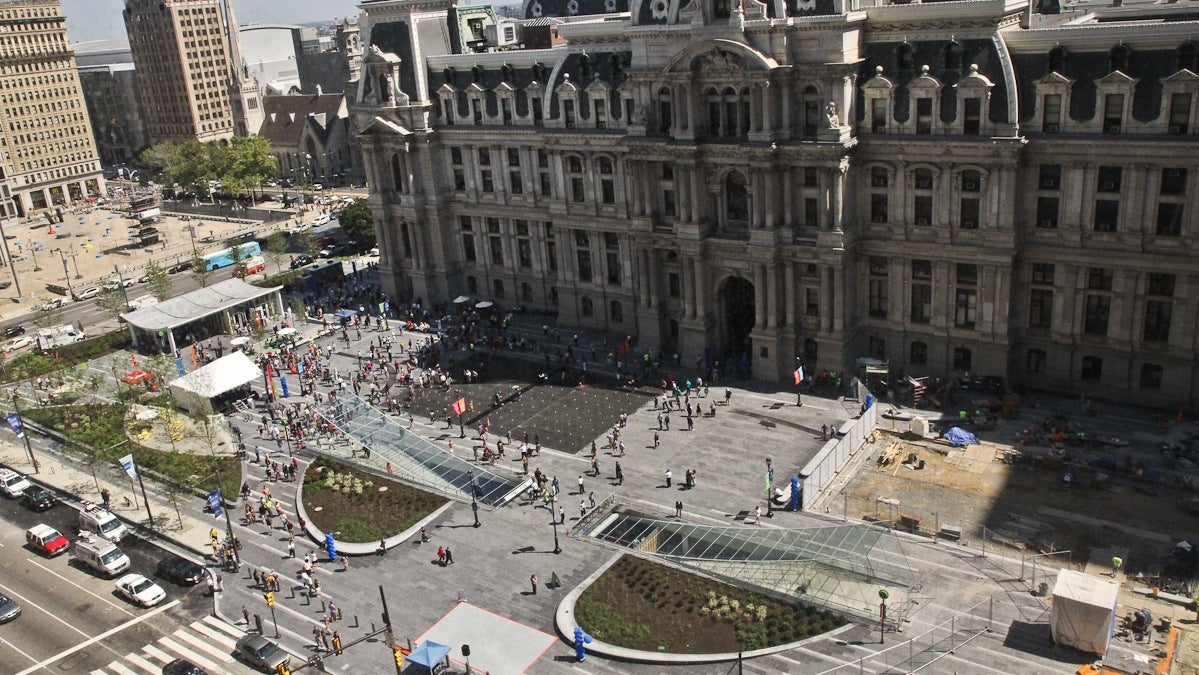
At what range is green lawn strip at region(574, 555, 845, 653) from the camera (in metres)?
58.3

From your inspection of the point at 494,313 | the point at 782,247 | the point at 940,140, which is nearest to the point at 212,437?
the point at 494,313

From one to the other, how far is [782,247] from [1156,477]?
112ft

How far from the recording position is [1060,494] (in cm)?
6912

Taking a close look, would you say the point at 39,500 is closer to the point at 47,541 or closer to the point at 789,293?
the point at 47,541

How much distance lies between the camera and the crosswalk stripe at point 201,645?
61.2m

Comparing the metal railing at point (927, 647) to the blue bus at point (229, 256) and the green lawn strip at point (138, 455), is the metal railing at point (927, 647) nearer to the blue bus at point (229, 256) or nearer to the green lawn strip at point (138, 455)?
the green lawn strip at point (138, 455)

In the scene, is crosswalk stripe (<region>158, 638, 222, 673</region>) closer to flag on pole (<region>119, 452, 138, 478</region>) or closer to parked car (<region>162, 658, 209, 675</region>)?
parked car (<region>162, 658, 209, 675</region>)

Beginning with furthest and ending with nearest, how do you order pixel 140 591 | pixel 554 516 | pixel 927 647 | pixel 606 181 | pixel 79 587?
pixel 606 181, pixel 554 516, pixel 79 587, pixel 140 591, pixel 927 647

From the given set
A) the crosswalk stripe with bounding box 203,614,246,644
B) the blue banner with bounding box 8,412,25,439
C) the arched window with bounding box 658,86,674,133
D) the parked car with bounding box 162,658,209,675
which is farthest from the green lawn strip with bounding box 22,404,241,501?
the arched window with bounding box 658,86,674,133

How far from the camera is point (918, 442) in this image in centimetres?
7862

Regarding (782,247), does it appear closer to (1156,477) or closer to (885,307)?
(885,307)

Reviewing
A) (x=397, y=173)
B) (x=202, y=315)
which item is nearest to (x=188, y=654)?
(x=202, y=315)

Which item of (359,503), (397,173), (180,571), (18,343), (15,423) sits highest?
(397,173)

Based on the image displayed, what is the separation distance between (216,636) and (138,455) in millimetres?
28495
